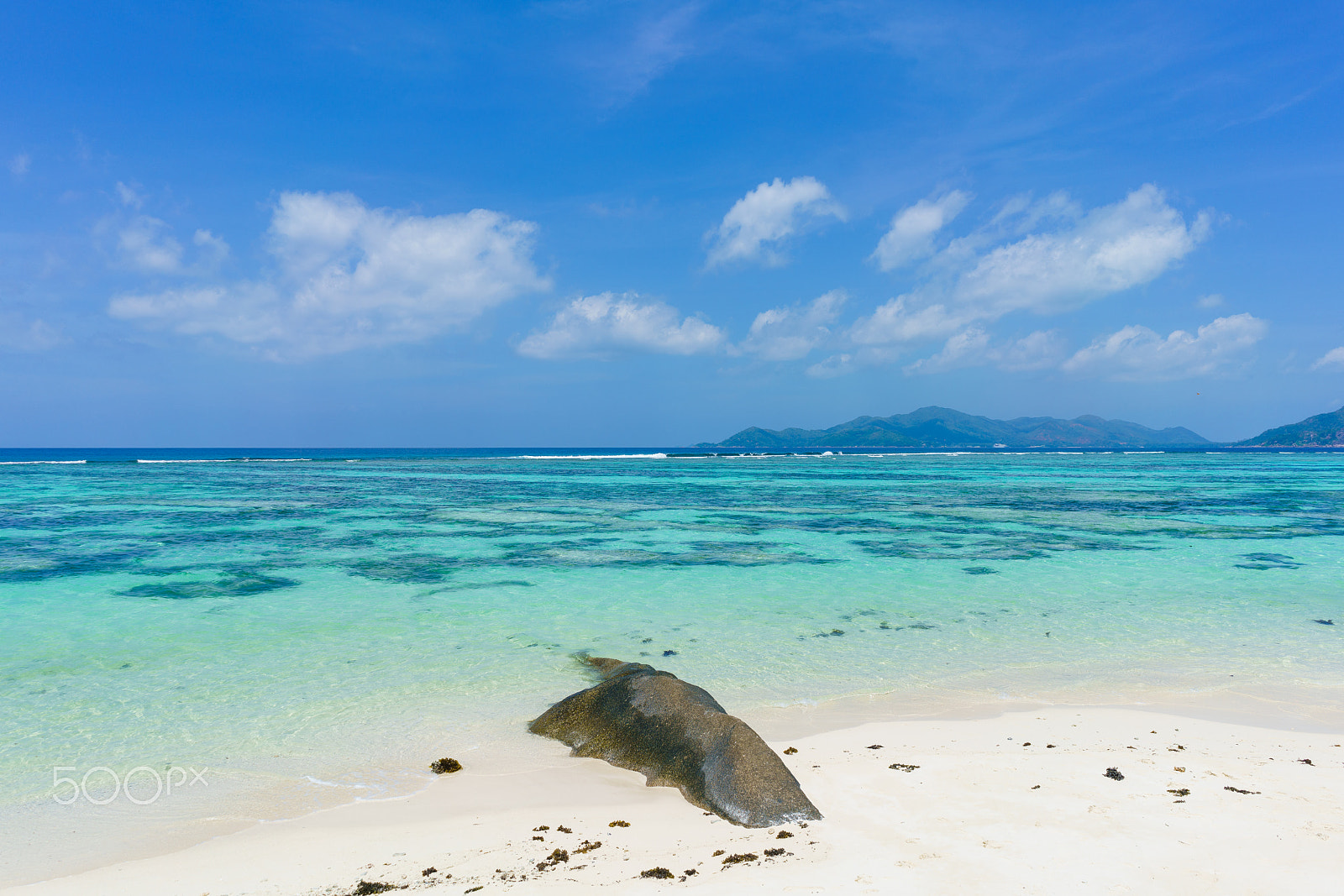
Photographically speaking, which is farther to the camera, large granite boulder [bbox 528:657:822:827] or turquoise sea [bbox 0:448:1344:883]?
turquoise sea [bbox 0:448:1344:883]

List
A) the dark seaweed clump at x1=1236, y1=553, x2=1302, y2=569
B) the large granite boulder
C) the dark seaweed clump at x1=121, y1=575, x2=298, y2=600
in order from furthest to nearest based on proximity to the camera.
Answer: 1. the dark seaweed clump at x1=1236, y1=553, x2=1302, y2=569
2. the dark seaweed clump at x1=121, y1=575, x2=298, y2=600
3. the large granite boulder

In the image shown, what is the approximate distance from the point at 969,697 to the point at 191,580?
15.6m

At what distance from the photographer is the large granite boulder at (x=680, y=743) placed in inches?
209

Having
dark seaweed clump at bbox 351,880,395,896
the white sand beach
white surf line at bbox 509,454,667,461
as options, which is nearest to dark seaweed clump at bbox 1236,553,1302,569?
the white sand beach

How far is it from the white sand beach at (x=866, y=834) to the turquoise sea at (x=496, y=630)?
0.65 metres

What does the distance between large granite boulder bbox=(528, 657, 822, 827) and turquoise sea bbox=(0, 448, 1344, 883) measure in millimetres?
796

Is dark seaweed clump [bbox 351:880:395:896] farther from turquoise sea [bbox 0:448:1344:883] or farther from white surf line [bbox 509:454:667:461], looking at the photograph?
white surf line [bbox 509:454:667:461]

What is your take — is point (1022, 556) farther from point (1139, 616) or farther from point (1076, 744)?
point (1076, 744)

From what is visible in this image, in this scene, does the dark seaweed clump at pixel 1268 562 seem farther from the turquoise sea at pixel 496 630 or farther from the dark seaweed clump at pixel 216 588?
the dark seaweed clump at pixel 216 588

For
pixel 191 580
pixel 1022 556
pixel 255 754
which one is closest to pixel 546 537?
pixel 191 580

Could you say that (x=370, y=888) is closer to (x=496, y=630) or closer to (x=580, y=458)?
(x=496, y=630)

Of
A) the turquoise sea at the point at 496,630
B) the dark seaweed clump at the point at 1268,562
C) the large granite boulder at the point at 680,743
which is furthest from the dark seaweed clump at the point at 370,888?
the dark seaweed clump at the point at 1268,562

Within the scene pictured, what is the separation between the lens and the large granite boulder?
5305mm

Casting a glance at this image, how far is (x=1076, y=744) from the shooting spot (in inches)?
268
